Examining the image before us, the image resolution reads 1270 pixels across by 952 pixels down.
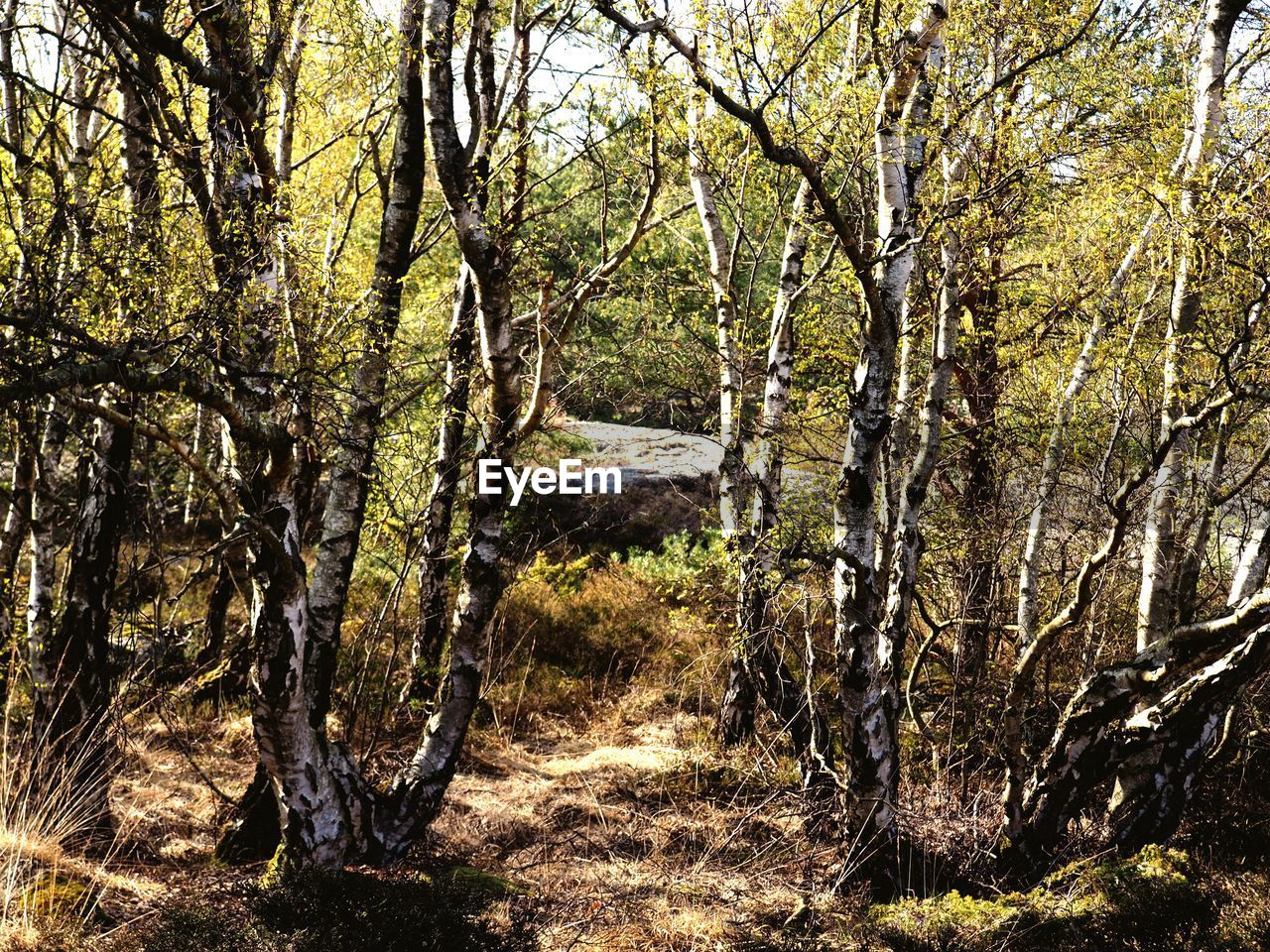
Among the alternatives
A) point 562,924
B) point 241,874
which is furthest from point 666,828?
point 241,874

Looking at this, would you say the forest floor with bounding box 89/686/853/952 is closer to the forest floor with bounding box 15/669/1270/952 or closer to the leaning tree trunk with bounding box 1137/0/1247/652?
the forest floor with bounding box 15/669/1270/952

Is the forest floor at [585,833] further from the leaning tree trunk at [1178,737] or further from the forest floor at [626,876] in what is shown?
the leaning tree trunk at [1178,737]

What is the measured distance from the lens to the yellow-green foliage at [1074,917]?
4.63m

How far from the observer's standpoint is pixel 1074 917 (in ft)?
15.4

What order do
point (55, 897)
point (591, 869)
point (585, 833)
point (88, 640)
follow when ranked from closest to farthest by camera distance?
1. point (55, 897)
2. point (88, 640)
3. point (591, 869)
4. point (585, 833)

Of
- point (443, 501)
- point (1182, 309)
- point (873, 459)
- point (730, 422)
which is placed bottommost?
point (443, 501)

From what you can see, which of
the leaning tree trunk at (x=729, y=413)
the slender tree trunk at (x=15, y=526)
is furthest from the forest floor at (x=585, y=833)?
the slender tree trunk at (x=15, y=526)

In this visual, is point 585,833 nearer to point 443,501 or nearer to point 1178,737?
point 443,501

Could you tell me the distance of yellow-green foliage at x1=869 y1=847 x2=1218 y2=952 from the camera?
4633 mm

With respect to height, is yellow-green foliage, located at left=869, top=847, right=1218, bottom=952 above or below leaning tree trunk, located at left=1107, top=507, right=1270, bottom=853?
below

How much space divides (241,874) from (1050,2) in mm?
7290

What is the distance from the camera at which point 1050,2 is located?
612 cm

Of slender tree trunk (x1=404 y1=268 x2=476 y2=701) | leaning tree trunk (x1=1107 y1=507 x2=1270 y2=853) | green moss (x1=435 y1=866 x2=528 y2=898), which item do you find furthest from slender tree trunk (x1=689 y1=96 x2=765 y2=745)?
leaning tree trunk (x1=1107 y1=507 x2=1270 y2=853)

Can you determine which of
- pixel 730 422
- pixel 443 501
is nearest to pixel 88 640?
pixel 443 501
